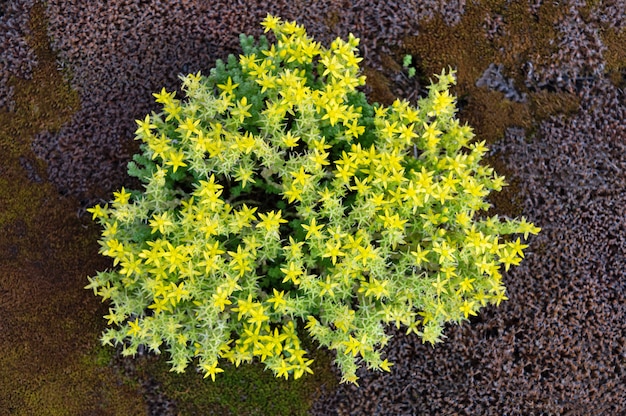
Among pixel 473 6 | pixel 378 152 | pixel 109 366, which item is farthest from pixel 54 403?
pixel 473 6

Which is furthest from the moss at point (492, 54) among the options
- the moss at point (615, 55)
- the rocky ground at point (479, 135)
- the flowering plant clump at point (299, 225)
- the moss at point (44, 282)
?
the moss at point (44, 282)

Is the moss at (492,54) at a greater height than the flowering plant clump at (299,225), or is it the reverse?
the moss at (492,54)

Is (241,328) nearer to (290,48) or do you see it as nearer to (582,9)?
(290,48)

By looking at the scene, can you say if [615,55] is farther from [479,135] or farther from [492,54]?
[479,135]

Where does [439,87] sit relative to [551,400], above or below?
above

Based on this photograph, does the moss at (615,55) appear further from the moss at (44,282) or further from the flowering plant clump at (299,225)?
the moss at (44,282)
